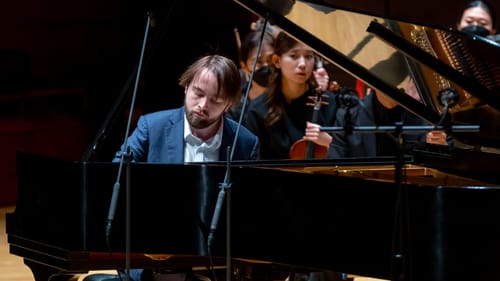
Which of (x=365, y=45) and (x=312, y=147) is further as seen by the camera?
(x=312, y=147)

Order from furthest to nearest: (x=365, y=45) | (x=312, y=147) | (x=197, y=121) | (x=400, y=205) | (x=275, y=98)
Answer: (x=275, y=98), (x=312, y=147), (x=365, y=45), (x=197, y=121), (x=400, y=205)

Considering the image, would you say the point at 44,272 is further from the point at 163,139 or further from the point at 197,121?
the point at 197,121

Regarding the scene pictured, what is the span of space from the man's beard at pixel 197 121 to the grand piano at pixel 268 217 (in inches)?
10.3

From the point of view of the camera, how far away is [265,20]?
3.56 meters

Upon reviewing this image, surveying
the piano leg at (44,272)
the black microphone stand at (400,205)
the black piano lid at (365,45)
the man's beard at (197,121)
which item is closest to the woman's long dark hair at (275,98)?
the black piano lid at (365,45)

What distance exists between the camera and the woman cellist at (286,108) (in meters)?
5.08

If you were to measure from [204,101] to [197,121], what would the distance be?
7cm

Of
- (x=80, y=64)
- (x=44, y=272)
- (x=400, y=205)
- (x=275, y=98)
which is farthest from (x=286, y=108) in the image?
(x=80, y=64)

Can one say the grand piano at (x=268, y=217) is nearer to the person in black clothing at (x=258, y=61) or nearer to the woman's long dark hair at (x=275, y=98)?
the woman's long dark hair at (x=275, y=98)

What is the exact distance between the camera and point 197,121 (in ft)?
12.7

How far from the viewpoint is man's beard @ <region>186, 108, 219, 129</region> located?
3871 mm

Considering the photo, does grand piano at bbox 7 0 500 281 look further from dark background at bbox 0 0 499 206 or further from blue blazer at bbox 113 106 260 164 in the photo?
dark background at bbox 0 0 499 206

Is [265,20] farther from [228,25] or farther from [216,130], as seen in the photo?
[228,25]

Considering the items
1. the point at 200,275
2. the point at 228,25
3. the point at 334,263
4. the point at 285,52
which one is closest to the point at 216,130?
the point at 200,275
